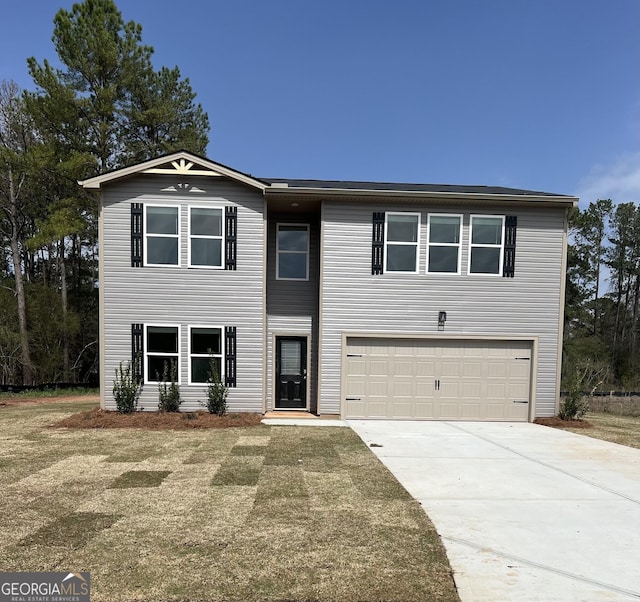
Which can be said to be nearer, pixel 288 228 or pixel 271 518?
pixel 271 518

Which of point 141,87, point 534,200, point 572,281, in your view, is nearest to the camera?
point 534,200

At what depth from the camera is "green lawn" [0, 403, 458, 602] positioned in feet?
10.6

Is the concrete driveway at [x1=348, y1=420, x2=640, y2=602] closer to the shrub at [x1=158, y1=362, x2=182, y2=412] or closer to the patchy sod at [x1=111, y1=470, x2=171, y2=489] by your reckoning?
the patchy sod at [x1=111, y1=470, x2=171, y2=489]

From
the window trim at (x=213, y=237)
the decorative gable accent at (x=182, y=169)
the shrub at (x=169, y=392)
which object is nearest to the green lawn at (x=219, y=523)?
the shrub at (x=169, y=392)

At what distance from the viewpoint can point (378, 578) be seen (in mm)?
3322

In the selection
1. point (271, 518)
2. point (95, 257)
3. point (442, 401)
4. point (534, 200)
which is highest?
point (534, 200)

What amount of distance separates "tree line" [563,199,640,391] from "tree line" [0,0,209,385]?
25852mm

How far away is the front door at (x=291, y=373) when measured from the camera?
11.0m

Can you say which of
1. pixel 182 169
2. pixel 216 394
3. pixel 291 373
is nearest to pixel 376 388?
pixel 291 373

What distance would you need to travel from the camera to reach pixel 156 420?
367 inches

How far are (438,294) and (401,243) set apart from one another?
62.8 inches

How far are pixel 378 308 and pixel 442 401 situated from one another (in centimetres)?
289

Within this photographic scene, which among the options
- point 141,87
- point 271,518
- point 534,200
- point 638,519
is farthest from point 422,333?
point 141,87

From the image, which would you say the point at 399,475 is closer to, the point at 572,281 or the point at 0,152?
the point at 0,152
